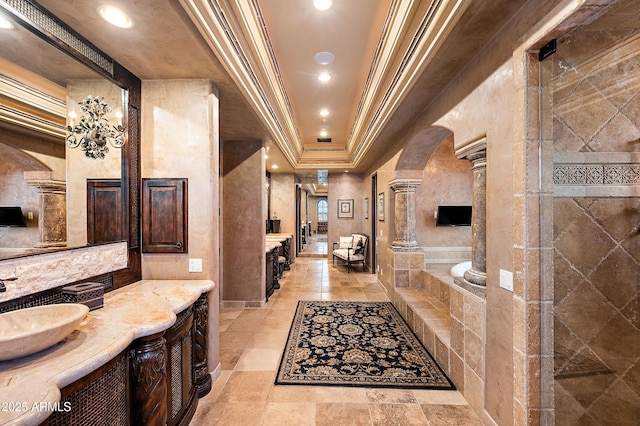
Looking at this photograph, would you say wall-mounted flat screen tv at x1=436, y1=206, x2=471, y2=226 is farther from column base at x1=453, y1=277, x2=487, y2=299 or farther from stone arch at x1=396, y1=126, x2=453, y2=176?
column base at x1=453, y1=277, x2=487, y2=299

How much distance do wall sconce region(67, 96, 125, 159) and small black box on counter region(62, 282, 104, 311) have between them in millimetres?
957

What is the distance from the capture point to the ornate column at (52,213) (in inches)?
62.2

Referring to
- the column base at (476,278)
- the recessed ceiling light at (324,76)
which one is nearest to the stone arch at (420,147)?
the recessed ceiling light at (324,76)

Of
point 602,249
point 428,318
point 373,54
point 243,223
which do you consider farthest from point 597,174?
point 243,223

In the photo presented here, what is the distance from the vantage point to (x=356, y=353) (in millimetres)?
2850

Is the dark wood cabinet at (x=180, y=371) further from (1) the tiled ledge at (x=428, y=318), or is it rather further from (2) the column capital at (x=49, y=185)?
(1) the tiled ledge at (x=428, y=318)

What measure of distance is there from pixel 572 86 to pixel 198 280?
318 centimetres

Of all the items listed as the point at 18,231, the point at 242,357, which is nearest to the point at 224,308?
the point at 242,357

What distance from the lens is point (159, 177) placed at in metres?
2.32

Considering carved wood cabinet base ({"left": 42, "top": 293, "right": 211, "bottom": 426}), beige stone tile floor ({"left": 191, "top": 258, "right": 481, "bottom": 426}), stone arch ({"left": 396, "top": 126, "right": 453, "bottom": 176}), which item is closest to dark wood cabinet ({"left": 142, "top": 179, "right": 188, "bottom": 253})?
carved wood cabinet base ({"left": 42, "top": 293, "right": 211, "bottom": 426})

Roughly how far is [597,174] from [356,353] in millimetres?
2604

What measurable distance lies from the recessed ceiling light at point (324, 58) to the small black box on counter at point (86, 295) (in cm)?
309

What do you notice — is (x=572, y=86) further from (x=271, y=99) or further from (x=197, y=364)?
(x=197, y=364)

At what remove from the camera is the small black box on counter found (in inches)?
61.0
